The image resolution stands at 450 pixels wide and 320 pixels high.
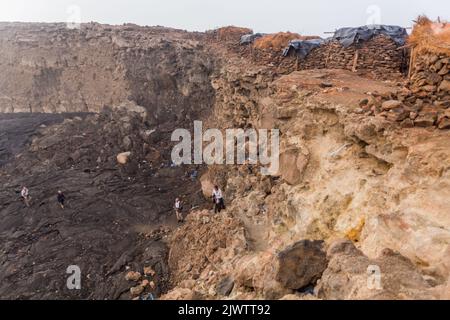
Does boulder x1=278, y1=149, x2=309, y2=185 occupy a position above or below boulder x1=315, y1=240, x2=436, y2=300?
above

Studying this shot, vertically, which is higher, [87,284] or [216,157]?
[216,157]

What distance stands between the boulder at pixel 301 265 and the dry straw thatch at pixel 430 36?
4196 mm

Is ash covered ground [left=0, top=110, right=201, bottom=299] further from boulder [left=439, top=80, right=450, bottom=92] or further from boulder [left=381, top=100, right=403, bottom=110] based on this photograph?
boulder [left=439, top=80, right=450, bottom=92]

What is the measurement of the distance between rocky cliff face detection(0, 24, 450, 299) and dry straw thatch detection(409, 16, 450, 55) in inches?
50.3

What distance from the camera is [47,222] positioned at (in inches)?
494

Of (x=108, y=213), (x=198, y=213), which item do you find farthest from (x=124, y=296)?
(x=108, y=213)

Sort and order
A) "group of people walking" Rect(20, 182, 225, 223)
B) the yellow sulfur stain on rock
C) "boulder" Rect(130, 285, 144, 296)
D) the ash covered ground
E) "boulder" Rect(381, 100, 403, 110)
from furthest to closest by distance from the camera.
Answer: "group of people walking" Rect(20, 182, 225, 223), the ash covered ground, "boulder" Rect(130, 285, 144, 296), "boulder" Rect(381, 100, 403, 110), the yellow sulfur stain on rock

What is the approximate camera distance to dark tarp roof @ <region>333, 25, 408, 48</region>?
11.1 meters

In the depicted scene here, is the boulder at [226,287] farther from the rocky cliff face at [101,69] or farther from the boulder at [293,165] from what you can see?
the rocky cliff face at [101,69]

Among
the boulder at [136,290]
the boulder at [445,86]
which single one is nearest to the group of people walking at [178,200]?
the boulder at [136,290]

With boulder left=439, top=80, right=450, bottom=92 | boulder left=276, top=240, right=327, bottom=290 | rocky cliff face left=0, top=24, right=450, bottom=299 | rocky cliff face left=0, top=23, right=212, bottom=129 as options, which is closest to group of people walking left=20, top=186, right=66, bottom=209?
rocky cliff face left=0, top=24, right=450, bottom=299

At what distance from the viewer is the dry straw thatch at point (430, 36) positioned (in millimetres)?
6011
